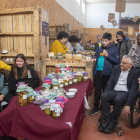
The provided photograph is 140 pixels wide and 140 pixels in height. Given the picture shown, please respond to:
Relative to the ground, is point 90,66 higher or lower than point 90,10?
lower

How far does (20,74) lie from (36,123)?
1.69 meters

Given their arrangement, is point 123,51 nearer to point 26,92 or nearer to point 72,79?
point 72,79

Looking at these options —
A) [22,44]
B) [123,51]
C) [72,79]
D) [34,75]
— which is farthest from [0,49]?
[123,51]

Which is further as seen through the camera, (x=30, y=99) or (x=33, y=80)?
(x=33, y=80)

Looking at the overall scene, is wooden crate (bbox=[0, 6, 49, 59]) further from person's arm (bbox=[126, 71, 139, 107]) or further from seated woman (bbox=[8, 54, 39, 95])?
person's arm (bbox=[126, 71, 139, 107])

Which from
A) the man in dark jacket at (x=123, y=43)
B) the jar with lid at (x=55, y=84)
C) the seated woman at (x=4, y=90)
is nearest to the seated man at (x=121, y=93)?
the jar with lid at (x=55, y=84)

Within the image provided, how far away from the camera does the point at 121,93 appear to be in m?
3.00

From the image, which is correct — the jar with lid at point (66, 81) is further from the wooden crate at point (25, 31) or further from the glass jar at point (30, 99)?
the wooden crate at point (25, 31)

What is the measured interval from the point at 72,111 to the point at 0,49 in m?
3.07

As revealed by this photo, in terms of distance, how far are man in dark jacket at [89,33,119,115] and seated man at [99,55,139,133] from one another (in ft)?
1.58

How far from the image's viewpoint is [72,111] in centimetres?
195

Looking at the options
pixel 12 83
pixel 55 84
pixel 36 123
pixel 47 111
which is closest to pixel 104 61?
pixel 55 84

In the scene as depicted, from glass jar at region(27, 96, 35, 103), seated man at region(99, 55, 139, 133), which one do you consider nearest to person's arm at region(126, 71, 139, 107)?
seated man at region(99, 55, 139, 133)

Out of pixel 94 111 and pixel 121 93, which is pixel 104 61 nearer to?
pixel 121 93
